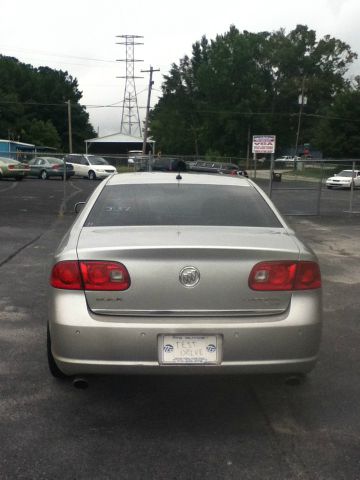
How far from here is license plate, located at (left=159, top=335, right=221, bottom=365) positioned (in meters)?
3.21

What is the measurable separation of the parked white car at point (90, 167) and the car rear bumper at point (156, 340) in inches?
1313

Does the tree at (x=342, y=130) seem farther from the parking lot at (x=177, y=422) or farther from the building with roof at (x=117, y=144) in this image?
the parking lot at (x=177, y=422)

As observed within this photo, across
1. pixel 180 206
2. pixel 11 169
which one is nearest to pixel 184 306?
pixel 180 206

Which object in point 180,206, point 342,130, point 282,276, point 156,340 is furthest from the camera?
point 342,130

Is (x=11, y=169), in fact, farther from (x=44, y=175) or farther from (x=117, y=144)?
(x=117, y=144)

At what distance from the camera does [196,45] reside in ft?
308

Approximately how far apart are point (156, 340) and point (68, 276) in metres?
0.65

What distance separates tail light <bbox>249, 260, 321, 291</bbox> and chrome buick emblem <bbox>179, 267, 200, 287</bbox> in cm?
32

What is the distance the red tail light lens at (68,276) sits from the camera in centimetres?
331

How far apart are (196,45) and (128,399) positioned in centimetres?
9597

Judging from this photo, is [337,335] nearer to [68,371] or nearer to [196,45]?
[68,371]

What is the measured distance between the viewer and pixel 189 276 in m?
3.23

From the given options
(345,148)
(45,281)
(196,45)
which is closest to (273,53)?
(196,45)

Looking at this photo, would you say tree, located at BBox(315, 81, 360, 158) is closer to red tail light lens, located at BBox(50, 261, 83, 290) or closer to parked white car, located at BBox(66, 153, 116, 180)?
parked white car, located at BBox(66, 153, 116, 180)
